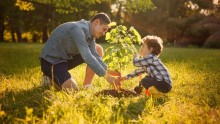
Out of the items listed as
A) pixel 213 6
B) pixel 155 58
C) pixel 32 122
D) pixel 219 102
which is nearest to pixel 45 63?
pixel 155 58

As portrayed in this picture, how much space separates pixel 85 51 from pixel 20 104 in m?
1.40

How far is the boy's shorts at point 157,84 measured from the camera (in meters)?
5.97

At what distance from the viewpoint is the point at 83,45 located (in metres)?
5.58

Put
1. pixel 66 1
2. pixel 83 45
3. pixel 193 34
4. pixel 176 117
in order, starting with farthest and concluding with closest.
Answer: pixel 193 34
pixel 66 1
pixel 83 45
pixel 176 117

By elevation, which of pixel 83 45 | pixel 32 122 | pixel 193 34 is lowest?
pixel 193 34

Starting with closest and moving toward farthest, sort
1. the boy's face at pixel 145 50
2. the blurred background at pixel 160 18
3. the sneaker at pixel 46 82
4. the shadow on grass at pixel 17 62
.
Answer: the boy's face at pixel 145 50 → the sneaker at pixel 46 82 → the shadow on grass at pixel 17 62 → the blurred background at pixel 160 18

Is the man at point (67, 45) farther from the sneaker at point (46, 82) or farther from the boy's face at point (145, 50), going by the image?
the boy's face at point (145, 50)

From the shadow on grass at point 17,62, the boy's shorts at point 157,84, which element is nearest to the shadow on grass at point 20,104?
the boy's shorts at point 157,84

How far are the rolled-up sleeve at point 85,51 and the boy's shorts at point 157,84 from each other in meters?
Answer: 0.97

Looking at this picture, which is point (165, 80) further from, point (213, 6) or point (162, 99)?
point (213, 6)

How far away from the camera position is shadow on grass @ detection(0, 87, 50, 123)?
4.13 metres

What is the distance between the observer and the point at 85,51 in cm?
551

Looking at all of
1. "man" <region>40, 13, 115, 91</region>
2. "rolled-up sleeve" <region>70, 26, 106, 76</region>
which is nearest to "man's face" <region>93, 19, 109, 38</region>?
"man" <region>40, 13, 115, 91</region>

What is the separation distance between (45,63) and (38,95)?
1096mm
